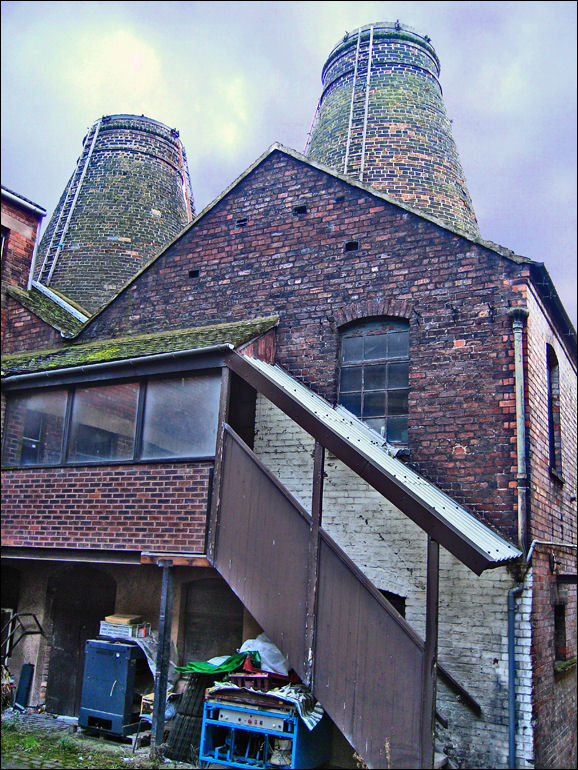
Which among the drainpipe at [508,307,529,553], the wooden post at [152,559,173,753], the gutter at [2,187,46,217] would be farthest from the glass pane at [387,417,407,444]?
the gutter at [2,187,46,217]

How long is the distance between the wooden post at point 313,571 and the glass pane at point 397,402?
6.78 ft

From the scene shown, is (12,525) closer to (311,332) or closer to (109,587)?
(109,587)

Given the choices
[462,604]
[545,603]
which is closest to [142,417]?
[462,604]

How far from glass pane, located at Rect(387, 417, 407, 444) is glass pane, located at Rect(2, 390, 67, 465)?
461cm

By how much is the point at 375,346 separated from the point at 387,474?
3.08 meters

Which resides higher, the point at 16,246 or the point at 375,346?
the point at 16,246

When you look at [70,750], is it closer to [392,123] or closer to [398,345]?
[398,345]

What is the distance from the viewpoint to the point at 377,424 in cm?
976

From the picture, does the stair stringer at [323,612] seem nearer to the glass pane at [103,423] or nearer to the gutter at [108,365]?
the gutter at [108,365]

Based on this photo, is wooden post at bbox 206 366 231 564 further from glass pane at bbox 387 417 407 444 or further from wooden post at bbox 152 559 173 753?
glass pane at bbox 387 417 407 444

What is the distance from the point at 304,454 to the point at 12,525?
429 centimetres

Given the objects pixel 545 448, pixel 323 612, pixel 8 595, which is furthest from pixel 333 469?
pixel 8 595

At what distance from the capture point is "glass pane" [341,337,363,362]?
1012 centimetres

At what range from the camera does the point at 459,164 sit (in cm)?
1480
